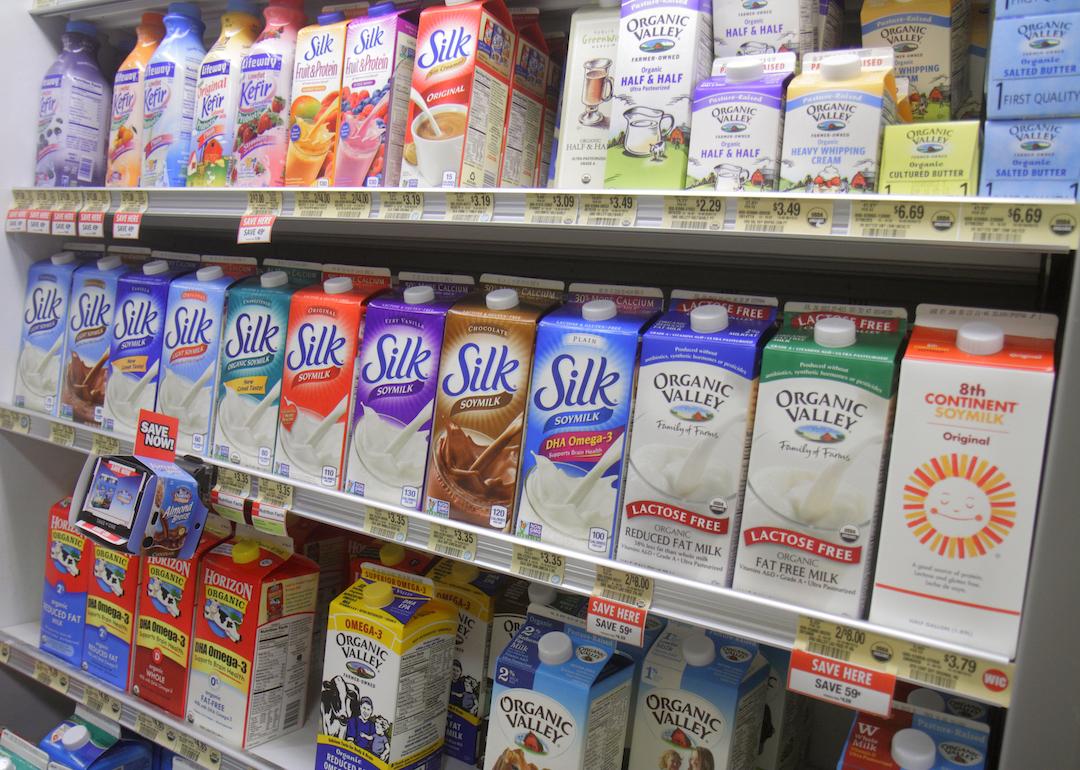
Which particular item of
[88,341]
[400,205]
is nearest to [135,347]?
[88,341]

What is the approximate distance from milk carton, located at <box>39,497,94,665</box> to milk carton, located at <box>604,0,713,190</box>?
1525 millimetres

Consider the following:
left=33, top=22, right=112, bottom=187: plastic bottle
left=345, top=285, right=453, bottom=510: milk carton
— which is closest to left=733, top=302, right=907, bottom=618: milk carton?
left=345, top=285, right=453, bottom=510: milk carton

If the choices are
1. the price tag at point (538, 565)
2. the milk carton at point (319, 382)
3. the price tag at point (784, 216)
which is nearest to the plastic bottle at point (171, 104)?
the milk carton at point (319, 382)

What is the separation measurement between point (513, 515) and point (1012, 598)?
0.70m

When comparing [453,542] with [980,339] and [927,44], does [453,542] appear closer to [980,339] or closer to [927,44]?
[980,339]

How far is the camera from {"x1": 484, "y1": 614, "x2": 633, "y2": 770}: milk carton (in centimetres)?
124

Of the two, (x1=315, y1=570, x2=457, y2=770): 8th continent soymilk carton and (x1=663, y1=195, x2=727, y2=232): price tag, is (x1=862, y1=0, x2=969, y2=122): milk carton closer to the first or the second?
(x1=663, y1=195, x2=727, y2=232): price tag

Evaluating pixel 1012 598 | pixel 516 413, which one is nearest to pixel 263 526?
pixel 516 413

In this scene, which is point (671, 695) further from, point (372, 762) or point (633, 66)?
point (633, 66)

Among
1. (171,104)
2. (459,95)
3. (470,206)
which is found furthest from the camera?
(171,104)

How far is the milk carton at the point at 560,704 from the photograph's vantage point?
1.24 m

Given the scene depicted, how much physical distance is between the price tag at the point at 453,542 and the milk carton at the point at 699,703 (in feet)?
1.10

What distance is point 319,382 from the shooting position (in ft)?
4.99

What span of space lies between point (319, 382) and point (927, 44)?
1131 millimetres
